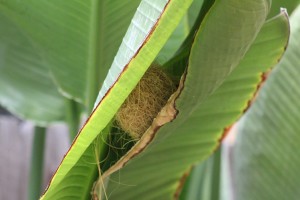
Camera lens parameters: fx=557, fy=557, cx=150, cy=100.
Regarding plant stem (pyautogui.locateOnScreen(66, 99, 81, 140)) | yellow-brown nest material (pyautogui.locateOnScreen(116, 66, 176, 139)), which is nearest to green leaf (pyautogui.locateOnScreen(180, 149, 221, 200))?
plant stem (pyautogui.locateOnScreen(66, 99, 81, 140))

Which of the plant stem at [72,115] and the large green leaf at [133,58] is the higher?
the large green leaf at [133,58]

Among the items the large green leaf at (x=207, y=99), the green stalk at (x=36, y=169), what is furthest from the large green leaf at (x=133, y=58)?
the green stalk at (x=36, y=169)

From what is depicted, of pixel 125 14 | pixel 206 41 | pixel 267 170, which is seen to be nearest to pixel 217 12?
pixel 206 41

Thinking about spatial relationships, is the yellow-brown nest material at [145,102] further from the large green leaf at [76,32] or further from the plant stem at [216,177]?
the plant stem at [216,177]

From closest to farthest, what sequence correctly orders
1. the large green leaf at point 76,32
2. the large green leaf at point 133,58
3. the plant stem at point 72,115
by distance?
the large green leaf at point 133,58
the large green leaf at point 76,32
the plant stem at point 72,115

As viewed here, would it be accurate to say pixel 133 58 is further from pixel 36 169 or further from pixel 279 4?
pixel 36 169

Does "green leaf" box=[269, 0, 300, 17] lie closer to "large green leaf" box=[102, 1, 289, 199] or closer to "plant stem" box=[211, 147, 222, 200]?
"large green leaf" box=[102, 1, 289, 199]

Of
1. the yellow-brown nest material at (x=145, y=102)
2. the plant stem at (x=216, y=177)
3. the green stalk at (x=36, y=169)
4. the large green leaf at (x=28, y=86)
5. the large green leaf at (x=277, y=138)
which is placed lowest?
the green stalk at (x=36, y=169)
